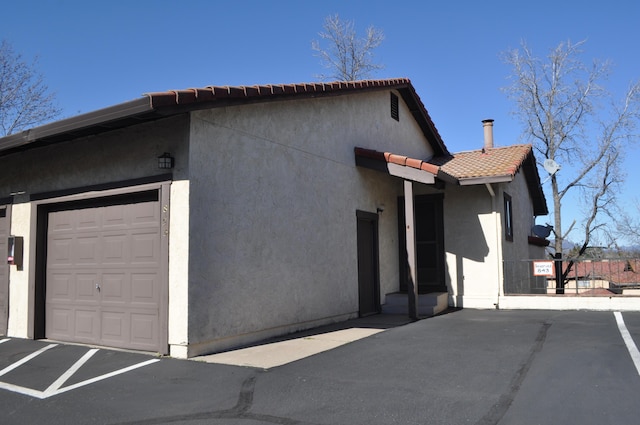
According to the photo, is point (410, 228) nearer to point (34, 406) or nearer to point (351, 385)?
point (351, 385)

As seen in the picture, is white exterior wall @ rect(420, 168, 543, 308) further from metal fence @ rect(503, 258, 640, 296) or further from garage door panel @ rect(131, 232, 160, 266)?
garage door panel @ rect(131, 232, 160, 266)

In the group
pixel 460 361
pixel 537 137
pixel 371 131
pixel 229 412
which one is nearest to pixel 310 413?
pixel 229 412

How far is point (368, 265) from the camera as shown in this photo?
1241 cm

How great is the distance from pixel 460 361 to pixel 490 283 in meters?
6.62

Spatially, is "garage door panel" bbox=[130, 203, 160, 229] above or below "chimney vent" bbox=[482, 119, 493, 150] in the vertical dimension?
below

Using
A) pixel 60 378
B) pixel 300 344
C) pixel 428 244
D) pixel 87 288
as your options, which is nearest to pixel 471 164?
pixel 428 244

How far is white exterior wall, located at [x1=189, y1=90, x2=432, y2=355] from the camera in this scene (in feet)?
25.0

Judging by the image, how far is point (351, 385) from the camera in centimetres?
579

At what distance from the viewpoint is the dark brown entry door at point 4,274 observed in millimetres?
9602

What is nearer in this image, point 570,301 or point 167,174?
point 167,174

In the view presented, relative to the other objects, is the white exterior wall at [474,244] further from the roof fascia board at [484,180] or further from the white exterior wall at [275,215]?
the white exterior wall at [275,215]

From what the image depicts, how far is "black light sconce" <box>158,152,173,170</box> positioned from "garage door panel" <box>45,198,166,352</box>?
2.35 ft

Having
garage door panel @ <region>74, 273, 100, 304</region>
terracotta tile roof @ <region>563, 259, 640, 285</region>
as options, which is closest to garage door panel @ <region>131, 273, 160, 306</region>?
garage door panel @ <region>74, 273, 100, 304</region>

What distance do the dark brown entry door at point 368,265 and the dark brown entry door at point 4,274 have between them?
282 inches
